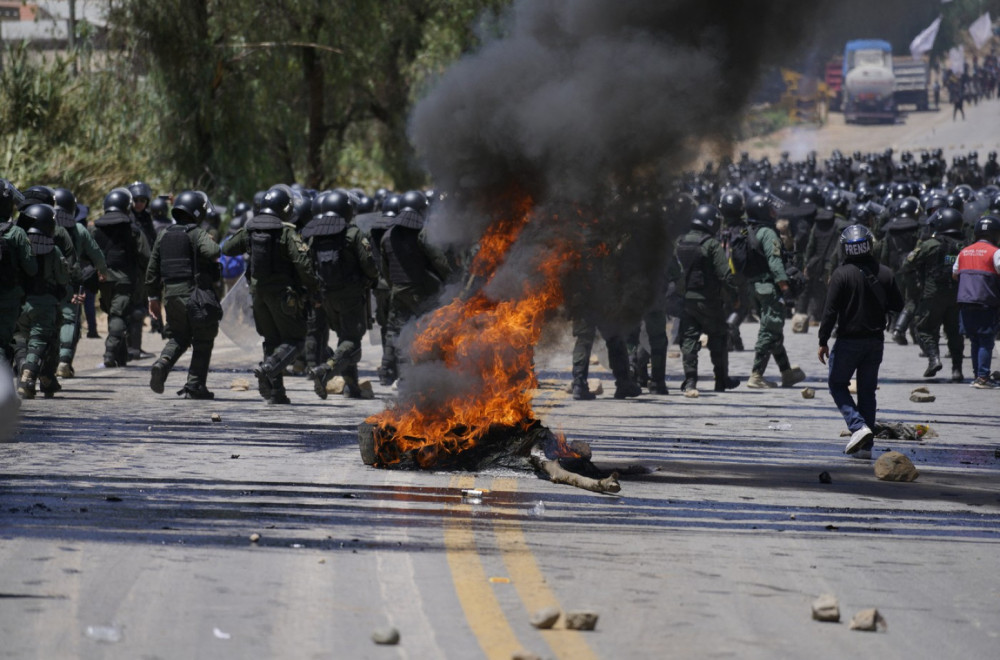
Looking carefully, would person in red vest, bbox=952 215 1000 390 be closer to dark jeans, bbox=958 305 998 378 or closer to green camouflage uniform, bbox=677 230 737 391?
dark jeans, bbox=958 305 998 378

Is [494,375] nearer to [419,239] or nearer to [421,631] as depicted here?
[421,631]

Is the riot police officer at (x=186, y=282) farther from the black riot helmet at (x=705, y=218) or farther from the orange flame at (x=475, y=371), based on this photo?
the black riot helmet at (x=705, y=218)

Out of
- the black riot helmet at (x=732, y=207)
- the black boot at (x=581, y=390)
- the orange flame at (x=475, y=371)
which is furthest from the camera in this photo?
the black riot helmet at (x=732, y=207)

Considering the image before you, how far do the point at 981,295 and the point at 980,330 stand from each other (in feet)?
1.29

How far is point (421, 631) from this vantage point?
499 cm

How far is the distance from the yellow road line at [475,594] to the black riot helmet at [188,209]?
656 centimetres

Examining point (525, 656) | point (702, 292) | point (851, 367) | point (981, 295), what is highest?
point (702, 292)

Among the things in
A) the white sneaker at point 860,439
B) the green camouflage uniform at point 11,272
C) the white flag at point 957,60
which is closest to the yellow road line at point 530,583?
the white sneaker at point 860,439

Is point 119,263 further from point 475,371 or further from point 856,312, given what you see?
point 856,312

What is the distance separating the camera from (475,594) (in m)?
5.50

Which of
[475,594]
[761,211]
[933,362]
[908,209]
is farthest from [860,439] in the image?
[908,209]

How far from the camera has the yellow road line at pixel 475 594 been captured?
15.9 feet

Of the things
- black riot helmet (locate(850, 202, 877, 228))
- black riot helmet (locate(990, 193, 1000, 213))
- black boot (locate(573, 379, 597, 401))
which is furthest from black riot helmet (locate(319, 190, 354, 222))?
black riot helmet (locate(990, 193, 1000, 213))

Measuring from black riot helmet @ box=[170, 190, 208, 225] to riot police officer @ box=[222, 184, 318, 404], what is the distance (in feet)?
1.75
